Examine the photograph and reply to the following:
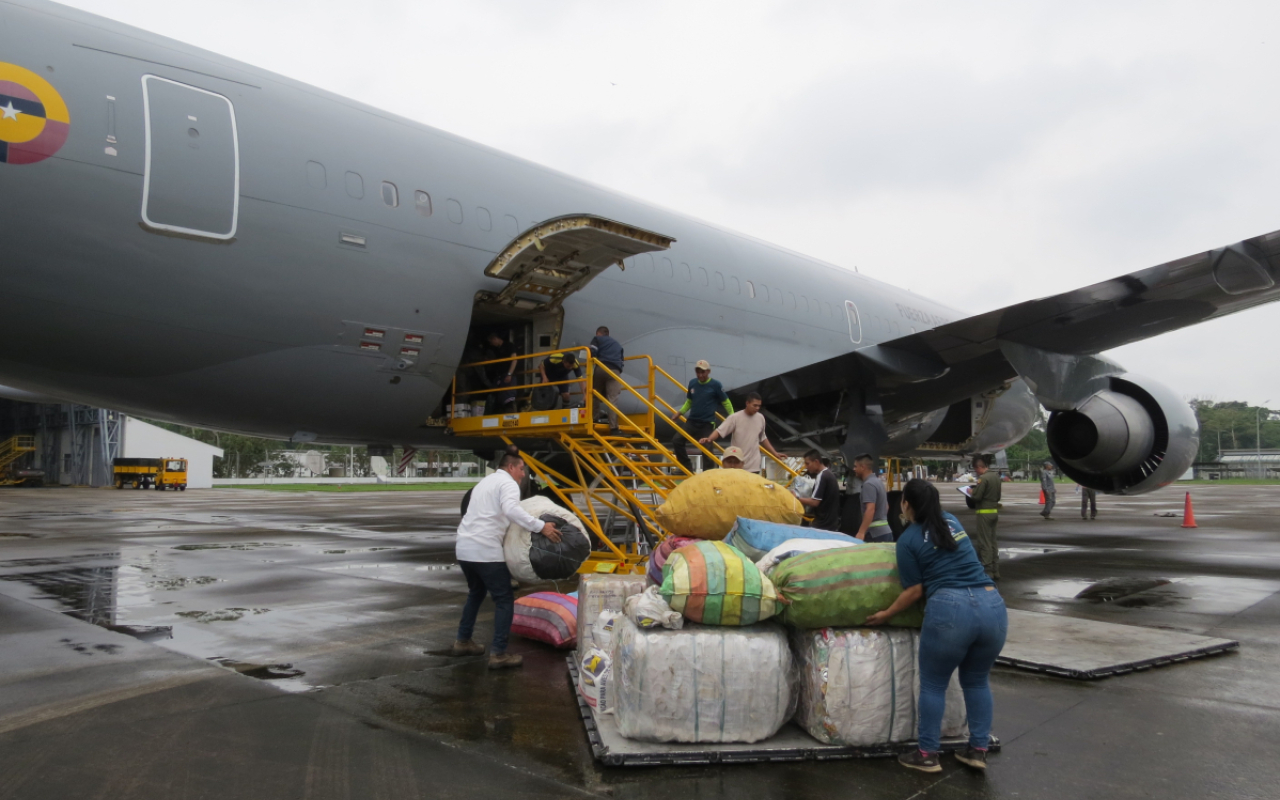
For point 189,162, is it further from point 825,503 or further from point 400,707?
point 825,503

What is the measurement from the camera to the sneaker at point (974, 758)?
3662mm

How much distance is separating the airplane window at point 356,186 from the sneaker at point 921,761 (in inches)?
270

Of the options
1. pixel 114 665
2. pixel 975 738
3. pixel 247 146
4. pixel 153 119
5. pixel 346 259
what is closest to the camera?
pixel 975 738

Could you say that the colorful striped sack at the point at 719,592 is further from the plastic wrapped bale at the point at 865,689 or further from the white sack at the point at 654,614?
the plastic wrapped bale at the point at 865,689

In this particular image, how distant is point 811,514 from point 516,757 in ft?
16.0

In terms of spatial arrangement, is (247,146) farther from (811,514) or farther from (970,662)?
(970,662)

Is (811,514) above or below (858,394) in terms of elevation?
below

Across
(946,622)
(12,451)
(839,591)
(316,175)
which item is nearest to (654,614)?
→ (839,591)

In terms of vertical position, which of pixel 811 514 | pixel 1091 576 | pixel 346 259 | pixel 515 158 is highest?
pixel 515 158

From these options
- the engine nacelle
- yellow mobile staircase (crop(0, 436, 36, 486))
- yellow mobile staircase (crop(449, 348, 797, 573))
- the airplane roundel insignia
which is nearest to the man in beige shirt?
yellow mobile staircase (crop(449, 348, 797, 573))

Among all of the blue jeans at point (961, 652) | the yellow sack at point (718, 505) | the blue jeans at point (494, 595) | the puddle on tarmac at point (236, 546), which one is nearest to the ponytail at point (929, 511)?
the blue jeans at point (961, 652)

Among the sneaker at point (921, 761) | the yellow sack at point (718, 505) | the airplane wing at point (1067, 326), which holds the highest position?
the airplane wing at point (1067, 326)

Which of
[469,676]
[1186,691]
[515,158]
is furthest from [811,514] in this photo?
[515,158]

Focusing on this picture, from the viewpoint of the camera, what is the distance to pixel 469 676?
16.7 ft
